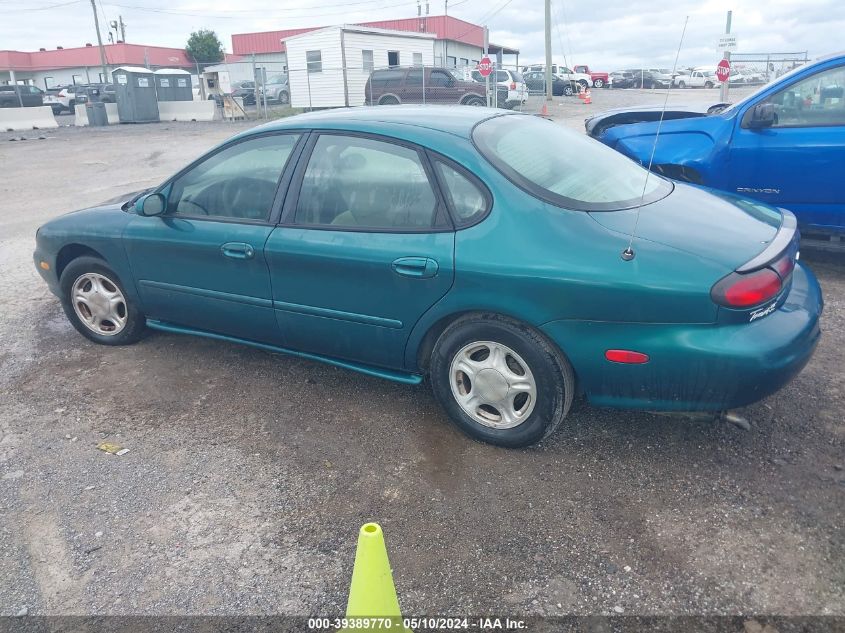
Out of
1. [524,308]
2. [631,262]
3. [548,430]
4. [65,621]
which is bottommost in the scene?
[65,621]

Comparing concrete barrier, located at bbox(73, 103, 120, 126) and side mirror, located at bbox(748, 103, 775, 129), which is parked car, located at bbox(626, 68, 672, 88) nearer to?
concrete barrier, located at bbox(73, 103, 120, 126)

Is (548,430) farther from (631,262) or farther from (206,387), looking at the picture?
(206,387)

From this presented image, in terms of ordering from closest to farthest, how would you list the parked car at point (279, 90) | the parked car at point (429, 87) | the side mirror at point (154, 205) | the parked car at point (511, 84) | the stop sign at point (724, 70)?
the side mirror at point (154, 205), the stop sign at point (724, 70), the parked car at point (429, 87), the parked car at point (511, 84), the parked car at point (279, 90)

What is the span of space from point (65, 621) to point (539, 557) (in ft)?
5.69

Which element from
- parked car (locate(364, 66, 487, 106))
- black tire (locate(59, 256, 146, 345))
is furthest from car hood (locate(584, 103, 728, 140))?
parked car (locate(364, 66, 487, 106))

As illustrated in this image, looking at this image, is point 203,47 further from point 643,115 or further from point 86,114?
point 643,115

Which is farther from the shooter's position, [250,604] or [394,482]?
[394,482]

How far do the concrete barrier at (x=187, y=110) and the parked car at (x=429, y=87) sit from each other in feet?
25.8

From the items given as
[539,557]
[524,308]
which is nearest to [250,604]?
[539,557]

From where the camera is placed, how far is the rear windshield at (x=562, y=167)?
3.22 meters

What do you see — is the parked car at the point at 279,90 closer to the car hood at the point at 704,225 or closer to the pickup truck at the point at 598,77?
the pickup truck at the point at 598,77

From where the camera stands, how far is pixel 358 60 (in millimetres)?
30359


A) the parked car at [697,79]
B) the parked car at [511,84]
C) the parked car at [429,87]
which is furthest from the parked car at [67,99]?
the parked car at [697,79]

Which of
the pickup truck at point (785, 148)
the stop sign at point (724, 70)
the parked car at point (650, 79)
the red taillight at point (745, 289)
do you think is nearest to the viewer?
the red taillight at point (745, 289)
